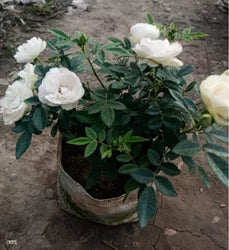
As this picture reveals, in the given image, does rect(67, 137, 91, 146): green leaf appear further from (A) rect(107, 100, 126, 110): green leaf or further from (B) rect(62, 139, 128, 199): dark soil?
(B) rect(62, 139, 128, 199): dark soil

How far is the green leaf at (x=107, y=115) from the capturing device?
1.07 metres

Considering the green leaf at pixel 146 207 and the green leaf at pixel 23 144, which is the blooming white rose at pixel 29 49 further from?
the green leaf at pixel 146 207

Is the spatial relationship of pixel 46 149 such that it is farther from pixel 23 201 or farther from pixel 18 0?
pixel 18 0

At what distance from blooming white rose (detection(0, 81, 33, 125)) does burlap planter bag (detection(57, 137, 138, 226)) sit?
34 cm

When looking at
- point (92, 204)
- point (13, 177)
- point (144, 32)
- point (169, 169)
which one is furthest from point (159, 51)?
point (13, 177)

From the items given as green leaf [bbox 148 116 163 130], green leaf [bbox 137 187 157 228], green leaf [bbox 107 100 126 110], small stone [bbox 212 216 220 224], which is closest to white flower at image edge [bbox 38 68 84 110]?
green leaf [bbox 107 100 126 110]

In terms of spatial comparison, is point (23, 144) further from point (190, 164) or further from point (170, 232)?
point (170, 232)

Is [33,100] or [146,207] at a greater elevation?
[33,100]

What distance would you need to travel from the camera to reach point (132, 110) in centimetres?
121

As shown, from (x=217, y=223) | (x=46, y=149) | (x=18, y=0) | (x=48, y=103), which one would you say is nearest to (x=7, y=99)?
(x=48, y=103)

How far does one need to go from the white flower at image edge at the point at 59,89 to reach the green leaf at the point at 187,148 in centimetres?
31

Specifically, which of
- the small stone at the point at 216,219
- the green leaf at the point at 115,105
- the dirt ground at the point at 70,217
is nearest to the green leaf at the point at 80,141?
the green leaf at the point at 115,105

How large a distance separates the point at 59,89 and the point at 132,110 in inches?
11.5

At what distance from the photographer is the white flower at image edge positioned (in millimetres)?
996
